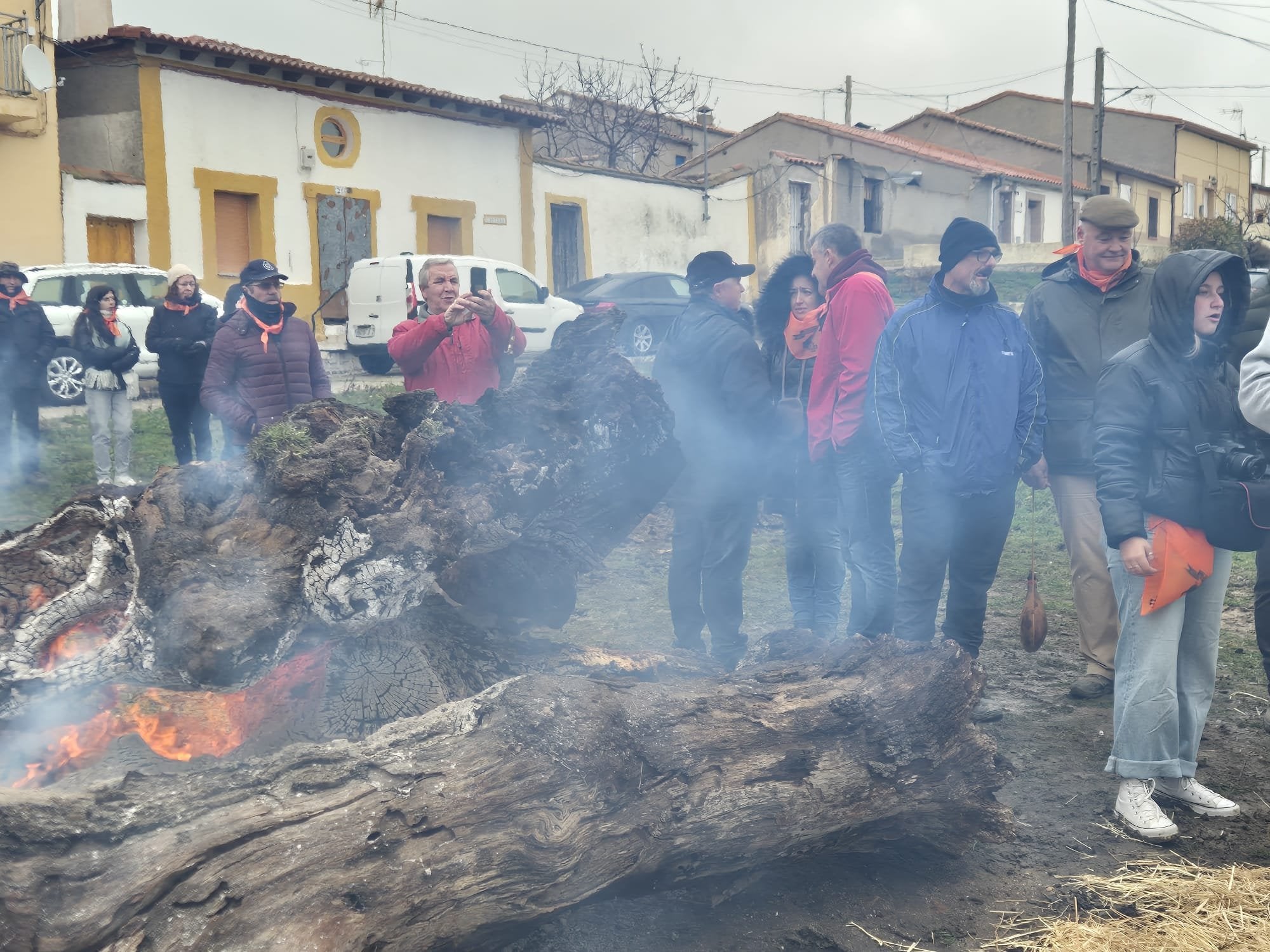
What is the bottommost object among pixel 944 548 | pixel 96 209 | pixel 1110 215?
pixel 944 548

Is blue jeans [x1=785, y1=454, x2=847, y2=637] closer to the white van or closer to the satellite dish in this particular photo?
the white van

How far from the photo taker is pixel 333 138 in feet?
71.5

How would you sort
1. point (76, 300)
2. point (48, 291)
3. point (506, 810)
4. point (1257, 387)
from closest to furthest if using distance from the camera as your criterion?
point (506, 810)
point (1257, 387)
point (48, 291)
point (76, 300)

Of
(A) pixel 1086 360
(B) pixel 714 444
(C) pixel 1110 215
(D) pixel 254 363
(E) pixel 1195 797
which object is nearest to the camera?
(E) pixel 1195 797

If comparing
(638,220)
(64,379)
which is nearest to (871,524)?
(64,379)

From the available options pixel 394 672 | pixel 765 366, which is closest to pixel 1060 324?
pixel 765 366

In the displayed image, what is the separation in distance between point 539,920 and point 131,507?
2.23 m

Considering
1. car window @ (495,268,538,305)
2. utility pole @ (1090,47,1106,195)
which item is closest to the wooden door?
car window @ (495,268,538,305)

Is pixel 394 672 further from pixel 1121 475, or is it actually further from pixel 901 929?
pixel 1121 475

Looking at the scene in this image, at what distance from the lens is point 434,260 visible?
18.2 ft

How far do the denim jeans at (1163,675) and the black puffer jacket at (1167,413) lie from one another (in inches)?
10.8

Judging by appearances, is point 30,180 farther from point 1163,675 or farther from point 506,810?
point 1163,675

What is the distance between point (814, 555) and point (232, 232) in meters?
17.3

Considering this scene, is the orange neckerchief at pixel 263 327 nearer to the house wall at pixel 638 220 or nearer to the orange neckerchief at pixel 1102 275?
the orange neckerchief at pixel 1102 275
